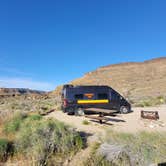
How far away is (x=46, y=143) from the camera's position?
654 cm

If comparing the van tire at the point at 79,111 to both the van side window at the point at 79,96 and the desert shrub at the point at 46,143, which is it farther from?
the desert shrub at the point at 46,143

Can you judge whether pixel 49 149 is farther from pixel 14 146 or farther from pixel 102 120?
pixel 102 120

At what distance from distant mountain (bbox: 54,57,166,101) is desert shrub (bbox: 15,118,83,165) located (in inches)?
1713

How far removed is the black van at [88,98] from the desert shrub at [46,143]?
757cm

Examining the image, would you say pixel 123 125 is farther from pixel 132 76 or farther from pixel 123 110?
pixel 132 76

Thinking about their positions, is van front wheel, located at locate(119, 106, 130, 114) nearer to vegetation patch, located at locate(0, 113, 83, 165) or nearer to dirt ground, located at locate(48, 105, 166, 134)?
dirt ground, located at locate(48, 105, 166, 134)

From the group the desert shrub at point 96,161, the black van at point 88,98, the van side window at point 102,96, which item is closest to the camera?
the desert shrub at point 96,161

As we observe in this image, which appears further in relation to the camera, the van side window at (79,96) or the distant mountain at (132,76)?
the distant mountain at (132,76)

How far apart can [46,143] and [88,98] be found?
8969 mm

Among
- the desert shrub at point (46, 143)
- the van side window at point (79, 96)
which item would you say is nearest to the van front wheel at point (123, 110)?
the van side window at point (79, 96)

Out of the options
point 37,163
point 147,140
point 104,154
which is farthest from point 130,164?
point 37,163

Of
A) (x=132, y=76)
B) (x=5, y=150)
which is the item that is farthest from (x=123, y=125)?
(x=132, y=76)

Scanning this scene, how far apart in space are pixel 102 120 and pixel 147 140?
6.50 m

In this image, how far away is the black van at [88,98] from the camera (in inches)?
595
